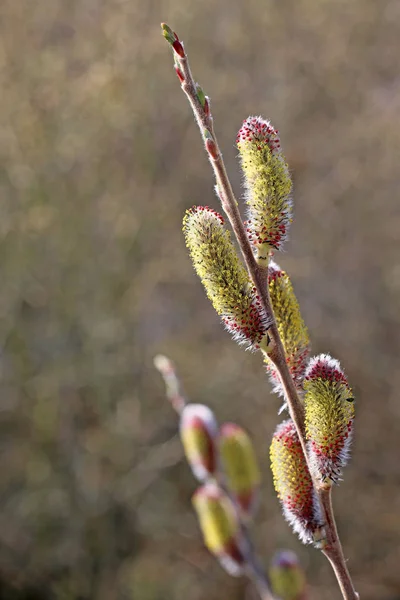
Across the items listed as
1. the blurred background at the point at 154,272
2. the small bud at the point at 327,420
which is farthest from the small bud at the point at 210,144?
the blurred background at the point at 154,272

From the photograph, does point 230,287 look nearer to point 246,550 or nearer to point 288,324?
point 288,324

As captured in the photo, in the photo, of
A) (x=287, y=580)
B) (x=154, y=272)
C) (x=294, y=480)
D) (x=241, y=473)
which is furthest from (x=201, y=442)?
(x=154, y=272)

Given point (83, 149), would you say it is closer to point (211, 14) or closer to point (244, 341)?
point (211, 14)

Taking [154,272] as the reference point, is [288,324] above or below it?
below

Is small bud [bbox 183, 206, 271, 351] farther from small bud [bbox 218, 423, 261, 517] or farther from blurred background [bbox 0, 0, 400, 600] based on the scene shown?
blurred background [bbox 0, 0, 400, 600]

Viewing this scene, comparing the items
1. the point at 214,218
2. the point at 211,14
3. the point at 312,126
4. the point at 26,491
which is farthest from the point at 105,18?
the point at 214,218

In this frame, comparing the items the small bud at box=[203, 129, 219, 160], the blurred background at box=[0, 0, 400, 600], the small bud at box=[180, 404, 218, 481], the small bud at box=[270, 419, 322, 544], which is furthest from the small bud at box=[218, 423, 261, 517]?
the blurred background at box=[0, 0, 400, 600]

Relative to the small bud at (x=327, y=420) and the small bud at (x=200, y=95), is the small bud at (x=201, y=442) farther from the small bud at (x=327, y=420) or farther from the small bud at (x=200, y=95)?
the small bud at (x=200, y=95)
